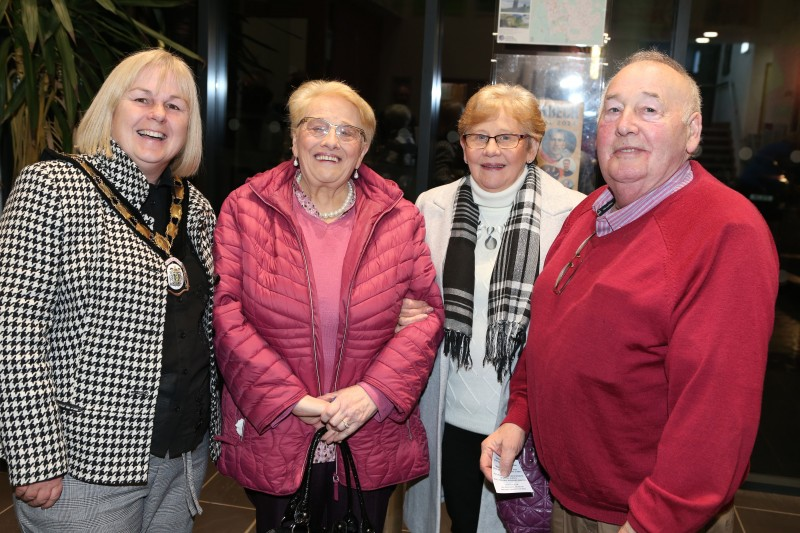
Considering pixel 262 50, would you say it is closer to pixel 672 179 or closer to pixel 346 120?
pixel 346 120

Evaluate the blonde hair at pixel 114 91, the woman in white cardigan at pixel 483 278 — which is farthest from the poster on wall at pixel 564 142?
the blonde hair at pixel 114 91

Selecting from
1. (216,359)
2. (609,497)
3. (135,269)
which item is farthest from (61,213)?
(609,497)

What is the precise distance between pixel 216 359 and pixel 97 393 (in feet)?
1.21

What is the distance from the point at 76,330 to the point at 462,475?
1.31 m

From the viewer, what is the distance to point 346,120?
2.04 m

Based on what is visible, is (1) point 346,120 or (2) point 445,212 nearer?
(1) point 346,120

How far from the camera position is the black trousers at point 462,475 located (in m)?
2.22

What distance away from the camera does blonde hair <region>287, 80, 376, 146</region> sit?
6.75 ft

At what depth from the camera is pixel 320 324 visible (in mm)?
1898

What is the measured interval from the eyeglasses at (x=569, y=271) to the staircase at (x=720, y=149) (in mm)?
2717

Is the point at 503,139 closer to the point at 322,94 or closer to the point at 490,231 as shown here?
the point at 490,231

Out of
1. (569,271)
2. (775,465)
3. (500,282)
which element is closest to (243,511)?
(500,282)

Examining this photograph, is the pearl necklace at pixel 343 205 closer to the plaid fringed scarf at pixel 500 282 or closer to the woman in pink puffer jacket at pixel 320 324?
the woman in pink puffer jacket at pixel 320 324

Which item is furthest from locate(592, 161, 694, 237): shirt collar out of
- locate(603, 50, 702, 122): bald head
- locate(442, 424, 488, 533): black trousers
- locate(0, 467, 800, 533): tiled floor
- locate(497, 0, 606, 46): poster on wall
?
locate(497, 0, 606, 46): poster on wall
